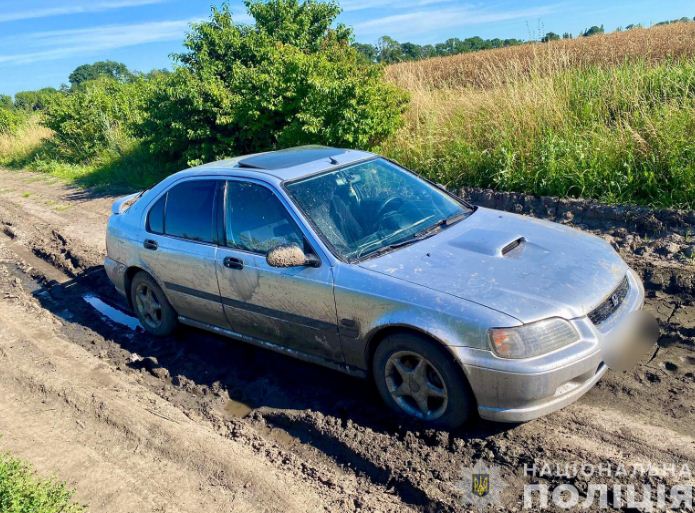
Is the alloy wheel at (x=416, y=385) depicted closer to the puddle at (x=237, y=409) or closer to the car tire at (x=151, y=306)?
the puddle at (x=237, y=409)

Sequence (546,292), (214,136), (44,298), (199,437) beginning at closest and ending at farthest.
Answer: (546,292)
(199,437)
(44,298)
(214,136)

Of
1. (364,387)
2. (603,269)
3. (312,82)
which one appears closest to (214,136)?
(312,82)

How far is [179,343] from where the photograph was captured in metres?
5.82

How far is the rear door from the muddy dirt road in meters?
0.54

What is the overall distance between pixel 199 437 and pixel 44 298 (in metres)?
4.38

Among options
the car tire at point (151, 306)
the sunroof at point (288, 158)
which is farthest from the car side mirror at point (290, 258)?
the car tire at point (151, 306)

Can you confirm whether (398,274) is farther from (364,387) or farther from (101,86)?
(101,86)

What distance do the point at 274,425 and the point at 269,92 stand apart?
7.58 meters

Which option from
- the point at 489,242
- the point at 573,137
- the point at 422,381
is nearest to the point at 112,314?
the point at 422,381

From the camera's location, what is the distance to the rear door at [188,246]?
5024 millimetres

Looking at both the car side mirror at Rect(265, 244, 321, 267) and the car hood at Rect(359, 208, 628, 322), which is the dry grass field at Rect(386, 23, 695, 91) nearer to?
the car hood at Rect(359, 208, 628, 322)

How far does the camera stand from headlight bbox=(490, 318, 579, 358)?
11.1 feet

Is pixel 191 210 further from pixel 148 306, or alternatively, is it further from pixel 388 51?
pixel 388 51

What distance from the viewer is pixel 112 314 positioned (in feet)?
22.5
